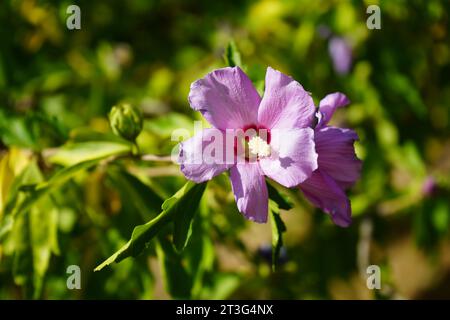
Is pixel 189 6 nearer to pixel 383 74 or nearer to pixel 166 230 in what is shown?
pixel 383 74

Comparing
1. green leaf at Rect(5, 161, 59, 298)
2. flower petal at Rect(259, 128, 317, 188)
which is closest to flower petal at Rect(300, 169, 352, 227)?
flower petal at Rect(259, 128, 317, 188)

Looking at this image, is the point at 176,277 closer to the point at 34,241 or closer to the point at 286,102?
the point at 34,241

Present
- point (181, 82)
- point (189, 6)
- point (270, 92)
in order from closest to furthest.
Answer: point (270, 92) → point (181, 82) → point (189, 6)

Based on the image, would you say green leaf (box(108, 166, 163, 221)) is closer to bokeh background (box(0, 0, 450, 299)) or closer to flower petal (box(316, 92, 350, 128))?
bokeh background (box(0, 0, 450, 299))

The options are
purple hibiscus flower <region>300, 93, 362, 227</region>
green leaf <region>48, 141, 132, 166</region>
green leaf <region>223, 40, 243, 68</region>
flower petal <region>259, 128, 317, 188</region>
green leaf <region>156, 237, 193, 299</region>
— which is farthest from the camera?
green leaf <region>156, 237, 193, 299</region>

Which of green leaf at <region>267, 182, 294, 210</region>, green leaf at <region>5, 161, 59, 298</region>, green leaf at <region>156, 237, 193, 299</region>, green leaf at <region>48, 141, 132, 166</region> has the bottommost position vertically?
green leaf at <region>156, 237, 193, 299</region>

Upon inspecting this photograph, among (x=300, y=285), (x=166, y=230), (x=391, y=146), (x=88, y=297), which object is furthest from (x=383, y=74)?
(x=88, y=297)
